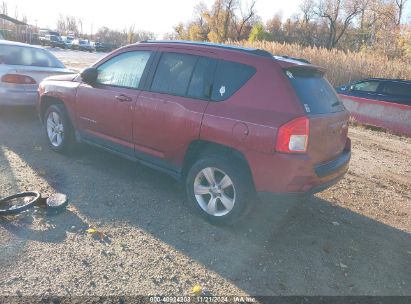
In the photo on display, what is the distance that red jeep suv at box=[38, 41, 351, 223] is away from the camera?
11.2 ft

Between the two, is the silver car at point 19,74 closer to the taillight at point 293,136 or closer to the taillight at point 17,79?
the taillight at point 17,79

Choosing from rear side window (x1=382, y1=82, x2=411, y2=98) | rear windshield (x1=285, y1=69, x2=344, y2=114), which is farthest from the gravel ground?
rear side window (x1=382, y1=82, x2=411, y2=98)

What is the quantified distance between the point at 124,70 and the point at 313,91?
241 centimetres

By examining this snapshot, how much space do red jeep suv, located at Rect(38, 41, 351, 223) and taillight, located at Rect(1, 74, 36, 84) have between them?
2.74 meters

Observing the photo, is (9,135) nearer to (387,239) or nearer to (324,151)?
(324,151)

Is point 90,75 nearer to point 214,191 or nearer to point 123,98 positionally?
point 123,98

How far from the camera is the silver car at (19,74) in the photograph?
6.86 metres

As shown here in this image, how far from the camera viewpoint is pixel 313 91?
3762mm

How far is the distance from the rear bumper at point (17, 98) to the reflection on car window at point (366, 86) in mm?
10313

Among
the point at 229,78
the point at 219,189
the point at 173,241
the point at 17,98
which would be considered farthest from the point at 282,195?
the point at 17,98

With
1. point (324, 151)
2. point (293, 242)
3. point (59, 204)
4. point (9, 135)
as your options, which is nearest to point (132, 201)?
point (59, 204)

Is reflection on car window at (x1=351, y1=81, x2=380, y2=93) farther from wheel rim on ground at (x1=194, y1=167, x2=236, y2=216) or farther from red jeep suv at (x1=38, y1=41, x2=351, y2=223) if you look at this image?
wheel rim on ground at (x1=194, y1=167, x2=236, y2=216)

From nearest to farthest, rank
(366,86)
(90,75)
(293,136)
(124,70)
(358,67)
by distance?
(293,136) → (124,70) → (90,75) → (366,86) → (358,67)

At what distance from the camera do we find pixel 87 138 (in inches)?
203
